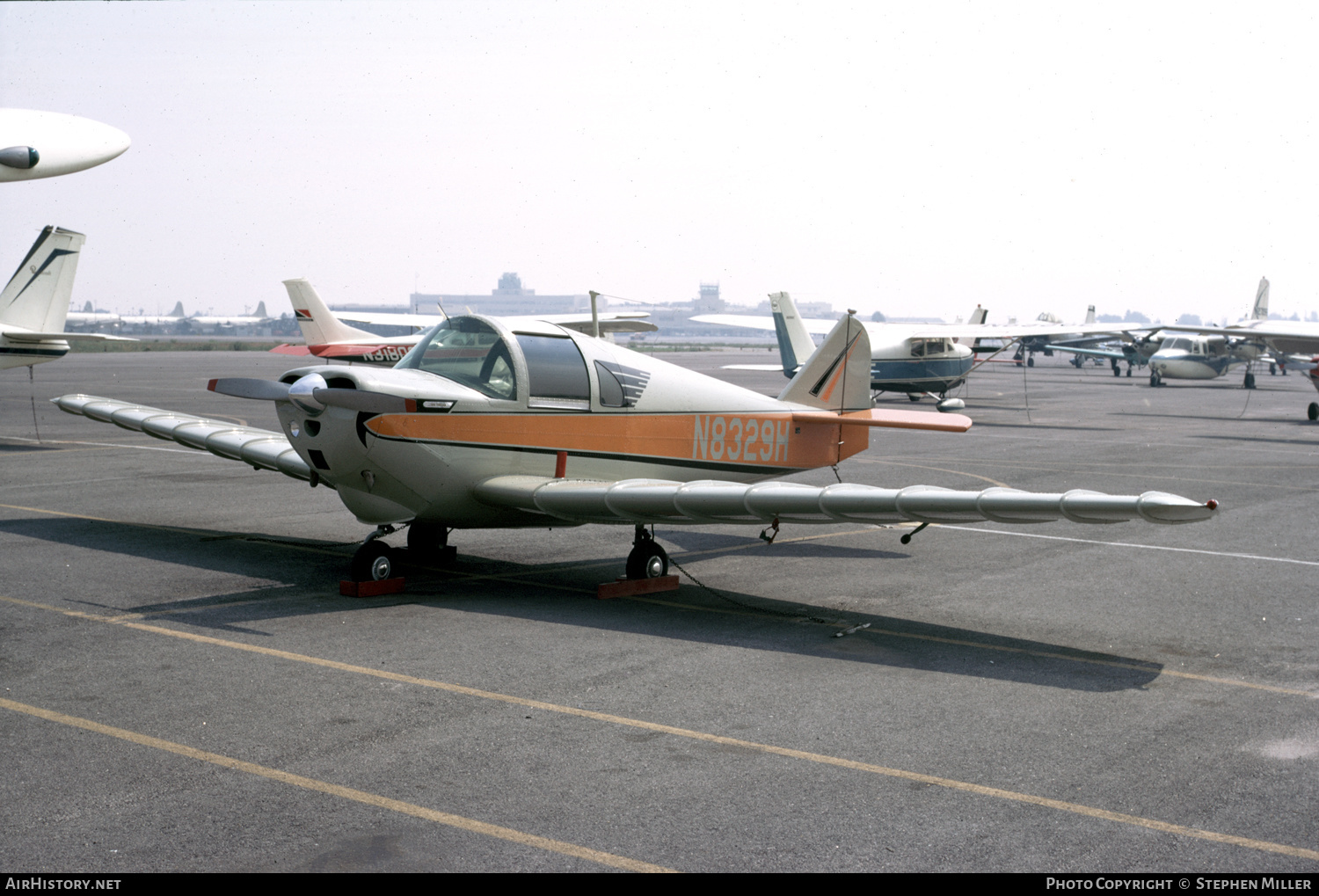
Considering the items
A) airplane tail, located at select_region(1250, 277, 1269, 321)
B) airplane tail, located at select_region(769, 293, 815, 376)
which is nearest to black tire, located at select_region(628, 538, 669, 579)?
airplane tail, located at select_region(769, 293, 815, 376)

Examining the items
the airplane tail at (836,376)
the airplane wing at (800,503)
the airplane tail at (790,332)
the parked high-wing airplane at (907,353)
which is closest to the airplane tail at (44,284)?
the airplane wing at (800,503)

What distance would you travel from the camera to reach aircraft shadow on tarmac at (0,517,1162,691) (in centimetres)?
830

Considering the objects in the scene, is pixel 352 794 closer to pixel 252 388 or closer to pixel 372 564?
pixel 372 564

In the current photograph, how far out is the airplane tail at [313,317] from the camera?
1471 inches

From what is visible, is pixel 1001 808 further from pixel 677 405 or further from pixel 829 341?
pixel 829 341

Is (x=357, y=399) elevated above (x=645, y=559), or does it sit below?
above

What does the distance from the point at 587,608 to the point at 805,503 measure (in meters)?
2.33

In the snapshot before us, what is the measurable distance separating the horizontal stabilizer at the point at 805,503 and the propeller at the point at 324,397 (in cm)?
116

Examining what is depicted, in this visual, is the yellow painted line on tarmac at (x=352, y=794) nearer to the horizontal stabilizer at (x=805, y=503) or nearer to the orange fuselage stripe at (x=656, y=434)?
the orange fuselage stripe at (x=656, y=434)

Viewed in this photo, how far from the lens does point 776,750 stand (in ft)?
20.6

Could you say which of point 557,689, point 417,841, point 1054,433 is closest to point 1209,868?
point 417,841

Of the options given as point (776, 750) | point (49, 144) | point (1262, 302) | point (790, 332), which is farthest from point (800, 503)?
point (1262, 302)

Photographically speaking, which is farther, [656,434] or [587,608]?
[656,434]

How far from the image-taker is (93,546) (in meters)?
12.2
